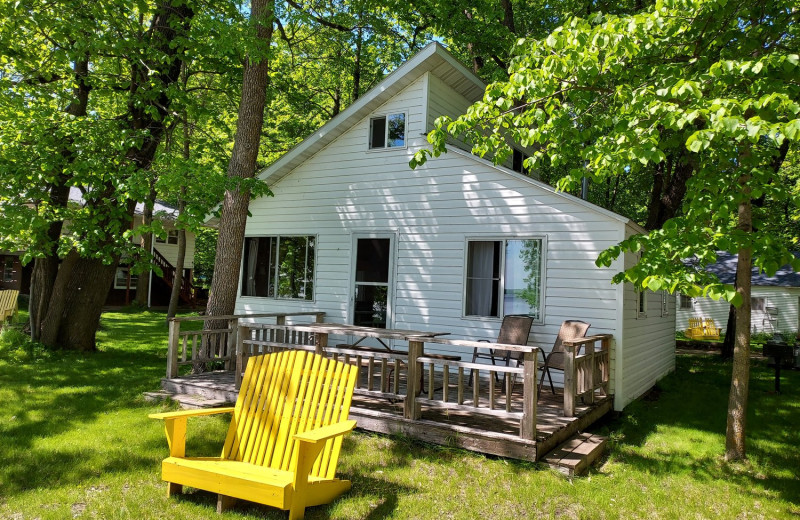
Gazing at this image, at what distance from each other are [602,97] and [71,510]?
6507 mm

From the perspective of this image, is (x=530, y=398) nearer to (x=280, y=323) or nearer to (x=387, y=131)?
(x=280, y=323)

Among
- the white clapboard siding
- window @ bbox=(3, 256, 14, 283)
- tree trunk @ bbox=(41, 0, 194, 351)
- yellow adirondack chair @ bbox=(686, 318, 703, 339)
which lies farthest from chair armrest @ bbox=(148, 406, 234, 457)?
window @ bbox=(3, 256, 14, 283)

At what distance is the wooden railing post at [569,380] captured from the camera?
594 centimetres

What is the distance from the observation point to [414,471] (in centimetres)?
504

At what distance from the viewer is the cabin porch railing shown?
19.6ft

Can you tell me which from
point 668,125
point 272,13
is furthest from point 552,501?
point 272,13

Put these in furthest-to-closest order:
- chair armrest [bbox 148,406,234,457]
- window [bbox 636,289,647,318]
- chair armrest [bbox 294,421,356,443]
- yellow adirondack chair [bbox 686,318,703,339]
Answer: yellow adirondack chair [bbox 686,318,703,339], window [bbox 636,289,647,318], chair armrest [bbox 148,406,234,457], chair armrest [bbox 294,421,356,443]

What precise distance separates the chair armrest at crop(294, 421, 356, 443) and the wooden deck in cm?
164

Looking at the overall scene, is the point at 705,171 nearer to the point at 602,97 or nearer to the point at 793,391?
the point at 602,97

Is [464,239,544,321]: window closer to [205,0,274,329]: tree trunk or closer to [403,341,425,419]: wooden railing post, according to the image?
[403,341,425,419]: wooden railing post

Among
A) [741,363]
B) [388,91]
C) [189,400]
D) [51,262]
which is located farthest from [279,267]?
[741,363]

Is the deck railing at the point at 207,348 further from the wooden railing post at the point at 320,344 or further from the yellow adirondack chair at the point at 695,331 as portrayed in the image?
the yellow adirondack chair at the point at 695,331

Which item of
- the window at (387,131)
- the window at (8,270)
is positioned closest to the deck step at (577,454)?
the window at (387,131)

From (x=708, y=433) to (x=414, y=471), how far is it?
4313 millimetres
